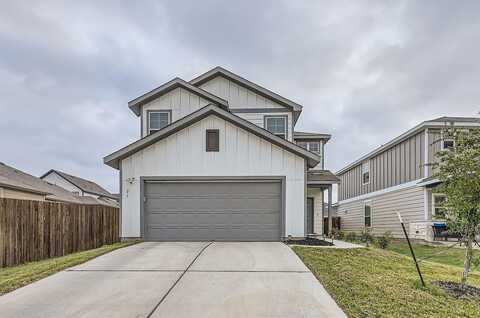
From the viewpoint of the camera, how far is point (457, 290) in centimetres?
616

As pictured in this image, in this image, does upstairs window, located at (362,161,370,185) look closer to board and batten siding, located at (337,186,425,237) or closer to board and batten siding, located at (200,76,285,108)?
board and batten siding, located at (337,186,425,237)

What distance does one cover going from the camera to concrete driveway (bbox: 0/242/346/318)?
4.77m

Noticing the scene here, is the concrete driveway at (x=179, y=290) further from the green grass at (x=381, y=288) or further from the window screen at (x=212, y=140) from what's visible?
the window screen at (x=212, y=140)

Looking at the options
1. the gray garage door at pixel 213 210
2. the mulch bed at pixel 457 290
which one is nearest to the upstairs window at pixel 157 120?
the gray garage door at pixel 213 210

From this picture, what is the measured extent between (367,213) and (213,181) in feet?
50.6

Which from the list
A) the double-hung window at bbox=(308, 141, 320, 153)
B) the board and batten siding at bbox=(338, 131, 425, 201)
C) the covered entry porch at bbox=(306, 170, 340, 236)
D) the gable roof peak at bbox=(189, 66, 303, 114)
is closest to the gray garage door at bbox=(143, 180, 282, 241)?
the covered entry porch at bbox=(306, 170, 340, 236)

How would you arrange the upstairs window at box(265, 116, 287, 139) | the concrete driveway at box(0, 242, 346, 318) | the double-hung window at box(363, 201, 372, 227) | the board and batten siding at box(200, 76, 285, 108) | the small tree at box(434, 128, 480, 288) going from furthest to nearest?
the double-hung window at box(363, 201, 372, 227), the board and batten siding at box(200, 76, 285, 108), the upstairs window at box(265, 116, 287, 139), the small tree at box(434, 128, 480, 288), the concrete driveway at box(0, 242, 346, 318)

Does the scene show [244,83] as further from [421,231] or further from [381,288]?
[421,231]

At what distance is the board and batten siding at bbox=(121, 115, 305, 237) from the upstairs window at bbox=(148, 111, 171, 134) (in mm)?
2736

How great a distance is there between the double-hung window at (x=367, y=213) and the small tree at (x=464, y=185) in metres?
16.7

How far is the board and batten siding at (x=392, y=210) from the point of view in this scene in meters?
17.0

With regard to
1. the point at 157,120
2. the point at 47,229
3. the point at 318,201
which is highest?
the point at 157,120

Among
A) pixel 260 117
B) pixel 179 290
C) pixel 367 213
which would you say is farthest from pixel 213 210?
pixel 367 213

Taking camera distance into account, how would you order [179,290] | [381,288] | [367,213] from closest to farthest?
1. [179,290]
2. [381,288]
3. [367,213]
